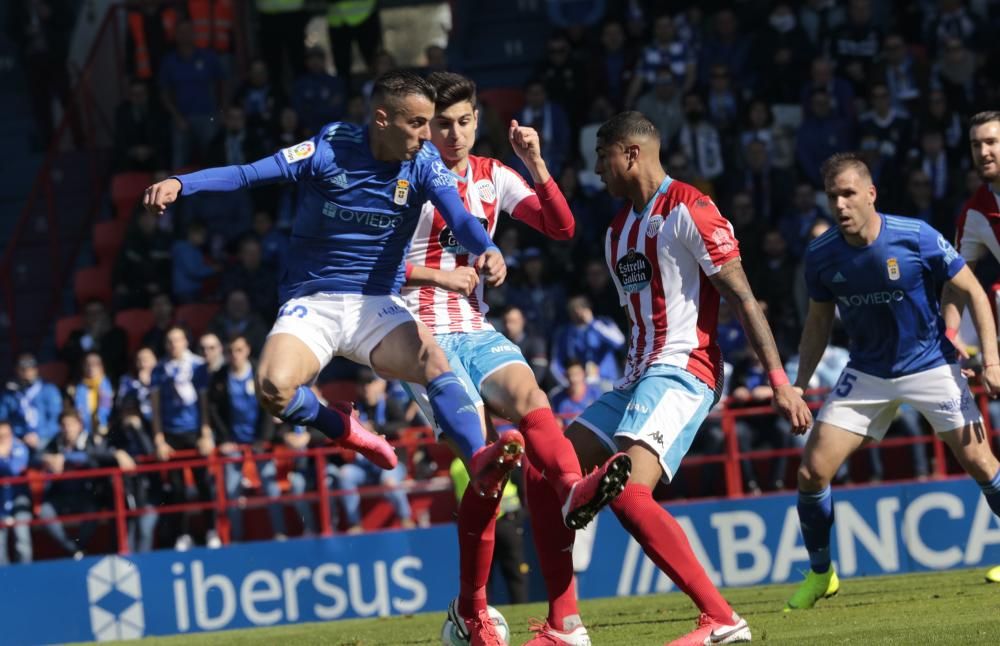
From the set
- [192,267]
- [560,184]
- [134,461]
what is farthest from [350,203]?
[192,267]

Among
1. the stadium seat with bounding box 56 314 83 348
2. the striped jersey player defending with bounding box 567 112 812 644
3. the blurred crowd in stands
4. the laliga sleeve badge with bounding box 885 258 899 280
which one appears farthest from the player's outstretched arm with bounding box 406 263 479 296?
the stadium seat with bounding box 56 314 83 348

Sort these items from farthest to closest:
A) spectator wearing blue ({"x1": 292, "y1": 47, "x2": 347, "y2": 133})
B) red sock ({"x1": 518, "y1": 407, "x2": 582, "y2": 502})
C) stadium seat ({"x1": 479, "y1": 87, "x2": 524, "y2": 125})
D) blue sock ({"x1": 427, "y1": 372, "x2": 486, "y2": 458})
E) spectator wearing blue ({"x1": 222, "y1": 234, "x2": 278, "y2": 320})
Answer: stadium seat ({"x1": 479, "y1": 87, "x2": 524, "y2": 125}) < spectator wearing blue ({"x1": 292, "y1": 47, "x2": 347, "y2": 133}) < spectator wearing blue ({"x1": 222, "y1": 234, "x2": 278, "y2": 320}) < blue sock ({"x1": 427, "y1": 372, "x2": 486, "y2": 458}) < red sock ({"x1": 518, "y1": 407, "x2": 582, "y2": 502})

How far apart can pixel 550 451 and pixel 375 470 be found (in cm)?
793

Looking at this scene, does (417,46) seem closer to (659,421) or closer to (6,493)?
(6,493)

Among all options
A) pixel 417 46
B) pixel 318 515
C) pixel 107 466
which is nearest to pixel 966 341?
pixel 318 515

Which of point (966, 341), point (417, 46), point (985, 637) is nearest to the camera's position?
point (985, 637)

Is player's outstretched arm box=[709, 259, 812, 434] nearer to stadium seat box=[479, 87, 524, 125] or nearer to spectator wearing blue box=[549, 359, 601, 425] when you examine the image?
spectator wearing blue box=[549, 359, 601, 425]

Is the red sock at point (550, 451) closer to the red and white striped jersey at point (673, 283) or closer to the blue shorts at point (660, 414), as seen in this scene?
the blue shorts at point (660, 414)

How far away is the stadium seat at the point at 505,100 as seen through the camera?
19984mm

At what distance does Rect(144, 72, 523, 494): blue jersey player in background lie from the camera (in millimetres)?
8195

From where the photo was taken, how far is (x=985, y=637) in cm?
756

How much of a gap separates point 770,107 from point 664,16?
162 centimetres

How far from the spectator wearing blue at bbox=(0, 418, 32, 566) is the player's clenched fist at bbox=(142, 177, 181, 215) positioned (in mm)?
7760

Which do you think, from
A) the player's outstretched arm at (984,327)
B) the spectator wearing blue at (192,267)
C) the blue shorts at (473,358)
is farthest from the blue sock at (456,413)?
the spectator wearing blue at (192,267)
